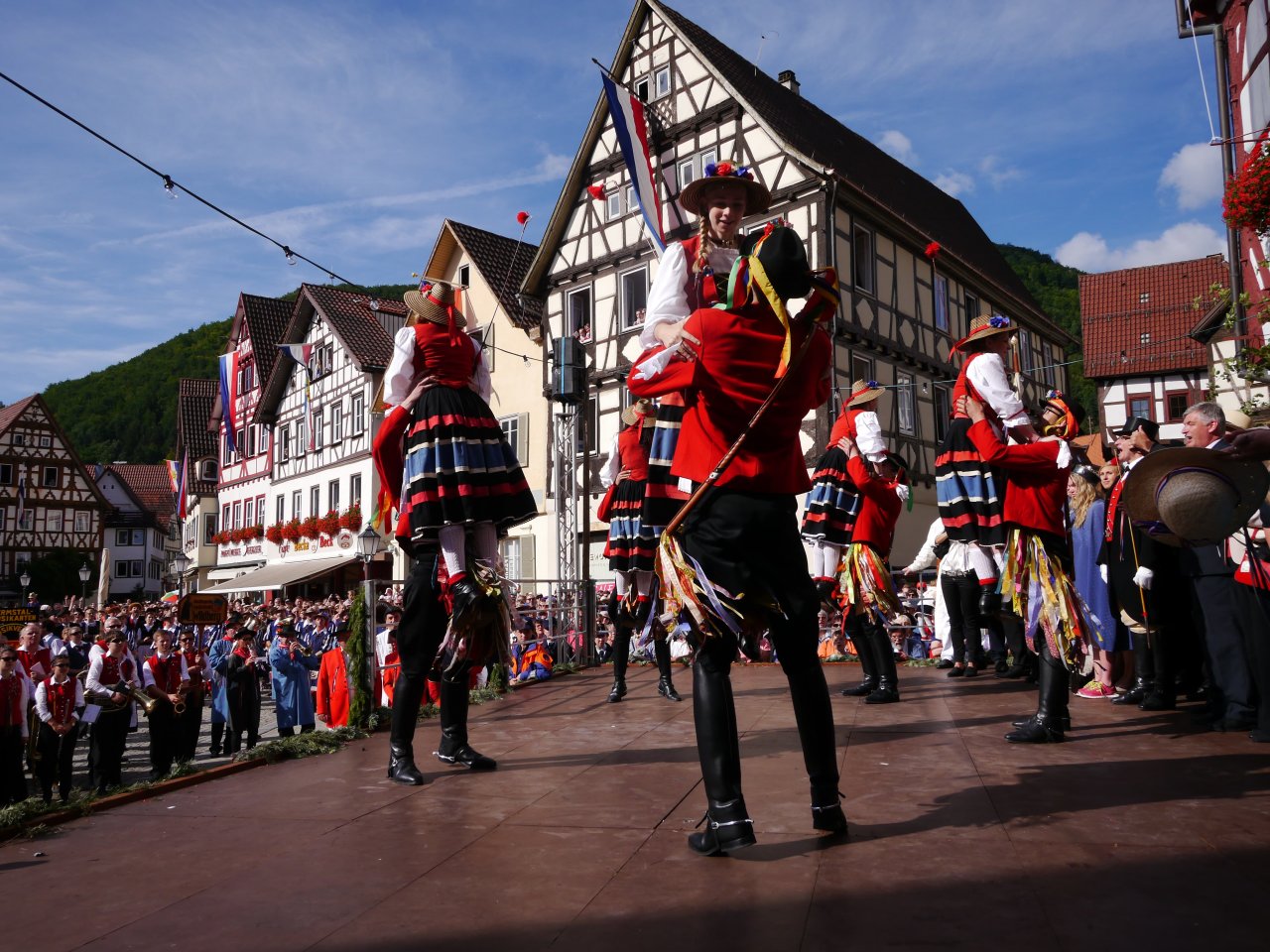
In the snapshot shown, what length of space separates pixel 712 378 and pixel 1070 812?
6.10 ft

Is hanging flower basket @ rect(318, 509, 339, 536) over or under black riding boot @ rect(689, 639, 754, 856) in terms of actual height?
over

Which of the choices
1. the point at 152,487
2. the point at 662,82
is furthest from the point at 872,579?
the point at 152,487

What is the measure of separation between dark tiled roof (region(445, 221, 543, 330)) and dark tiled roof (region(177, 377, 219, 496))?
2860cm

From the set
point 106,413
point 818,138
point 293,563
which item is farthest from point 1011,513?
point 106,413

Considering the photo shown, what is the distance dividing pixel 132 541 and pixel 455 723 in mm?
84048

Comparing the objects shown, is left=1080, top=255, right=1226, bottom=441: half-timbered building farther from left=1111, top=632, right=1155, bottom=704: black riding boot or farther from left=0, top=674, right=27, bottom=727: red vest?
left=0, top=674, right=27, bottom=727: red vest

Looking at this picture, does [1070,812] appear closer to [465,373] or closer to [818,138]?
[465,373]

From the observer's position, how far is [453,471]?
15.9ft

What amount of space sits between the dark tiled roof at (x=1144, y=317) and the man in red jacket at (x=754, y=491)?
3800 cm

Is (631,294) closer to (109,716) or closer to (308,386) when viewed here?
(109,716)

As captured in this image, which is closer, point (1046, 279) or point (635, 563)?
point (635, 563)

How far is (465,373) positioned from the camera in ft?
16.8

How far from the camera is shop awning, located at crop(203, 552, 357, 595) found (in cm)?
3522

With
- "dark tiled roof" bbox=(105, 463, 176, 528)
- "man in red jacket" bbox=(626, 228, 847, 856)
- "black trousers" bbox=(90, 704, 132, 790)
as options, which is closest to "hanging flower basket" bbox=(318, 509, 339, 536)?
"black trousers" bbox=(90, 704, 132, 790)
